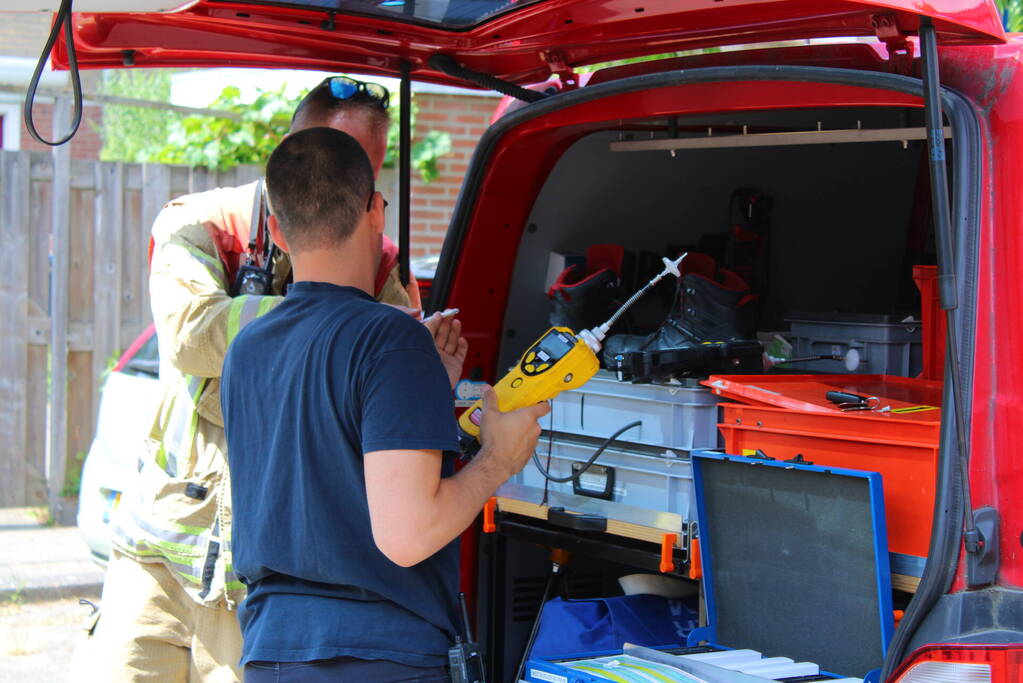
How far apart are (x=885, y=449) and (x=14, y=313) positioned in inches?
259

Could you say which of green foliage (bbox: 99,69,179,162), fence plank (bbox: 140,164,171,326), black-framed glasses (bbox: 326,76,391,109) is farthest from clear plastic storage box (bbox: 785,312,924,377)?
green foliage (bbox: 99,69,179,162)

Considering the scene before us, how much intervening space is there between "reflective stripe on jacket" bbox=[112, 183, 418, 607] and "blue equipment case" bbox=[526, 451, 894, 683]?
0.90 m

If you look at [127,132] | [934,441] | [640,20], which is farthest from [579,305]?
[127,132]

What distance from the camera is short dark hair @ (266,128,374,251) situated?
235 cm

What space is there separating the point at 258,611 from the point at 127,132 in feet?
39.8

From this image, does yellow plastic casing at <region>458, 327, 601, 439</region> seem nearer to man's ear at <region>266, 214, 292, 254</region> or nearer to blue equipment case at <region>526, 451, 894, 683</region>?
blue equipment case at <region>526, 451, 894, 683</region>

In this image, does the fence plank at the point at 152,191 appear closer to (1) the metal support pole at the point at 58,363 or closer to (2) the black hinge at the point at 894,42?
(1) the metal support pole at the point at 58,363

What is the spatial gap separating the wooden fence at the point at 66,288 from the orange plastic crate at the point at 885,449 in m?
6.08

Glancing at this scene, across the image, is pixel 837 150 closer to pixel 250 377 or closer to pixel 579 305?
pixel 579 305

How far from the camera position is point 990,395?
2.18 m

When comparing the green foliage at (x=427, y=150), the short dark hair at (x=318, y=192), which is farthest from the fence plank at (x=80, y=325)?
the short dark hair at (x=318, y=192)

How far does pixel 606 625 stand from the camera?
3.16 m

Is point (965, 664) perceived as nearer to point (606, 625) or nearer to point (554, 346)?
point (554, 346)

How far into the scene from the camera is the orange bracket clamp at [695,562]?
2.81 meters
